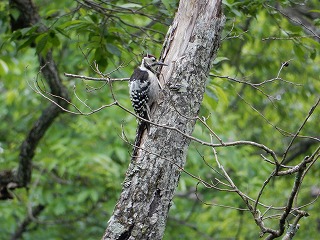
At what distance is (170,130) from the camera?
151 inches

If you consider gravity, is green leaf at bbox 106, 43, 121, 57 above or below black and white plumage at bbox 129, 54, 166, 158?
above

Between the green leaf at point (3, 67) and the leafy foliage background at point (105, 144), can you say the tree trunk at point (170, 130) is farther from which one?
the green leaf at point (3, 67)

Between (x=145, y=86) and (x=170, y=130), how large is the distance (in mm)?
860

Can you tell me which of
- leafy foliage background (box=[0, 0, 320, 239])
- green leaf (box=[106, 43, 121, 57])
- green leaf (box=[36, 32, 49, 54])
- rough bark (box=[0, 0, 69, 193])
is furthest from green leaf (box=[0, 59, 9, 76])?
green leaf (box=[106, 43, 121, 57])

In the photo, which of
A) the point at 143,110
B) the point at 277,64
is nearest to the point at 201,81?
A: the point at 143,110

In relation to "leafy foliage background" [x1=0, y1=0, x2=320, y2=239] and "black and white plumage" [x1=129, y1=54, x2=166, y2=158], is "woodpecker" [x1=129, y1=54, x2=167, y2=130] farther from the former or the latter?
"leafy foliage background" [x1=0, y1=0, x2=320, y2=239]

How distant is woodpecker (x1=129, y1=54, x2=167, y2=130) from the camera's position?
13.9ft

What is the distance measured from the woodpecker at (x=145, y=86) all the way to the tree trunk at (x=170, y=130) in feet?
0.51

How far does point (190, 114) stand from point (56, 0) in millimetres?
3711

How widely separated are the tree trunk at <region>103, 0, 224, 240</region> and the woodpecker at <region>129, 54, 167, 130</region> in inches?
6.1

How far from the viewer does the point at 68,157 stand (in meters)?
8.03

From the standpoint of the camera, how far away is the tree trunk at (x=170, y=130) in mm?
3717

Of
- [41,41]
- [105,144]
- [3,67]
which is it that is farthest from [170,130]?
[105,144]

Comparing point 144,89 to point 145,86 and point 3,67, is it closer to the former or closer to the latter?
point 145,86
